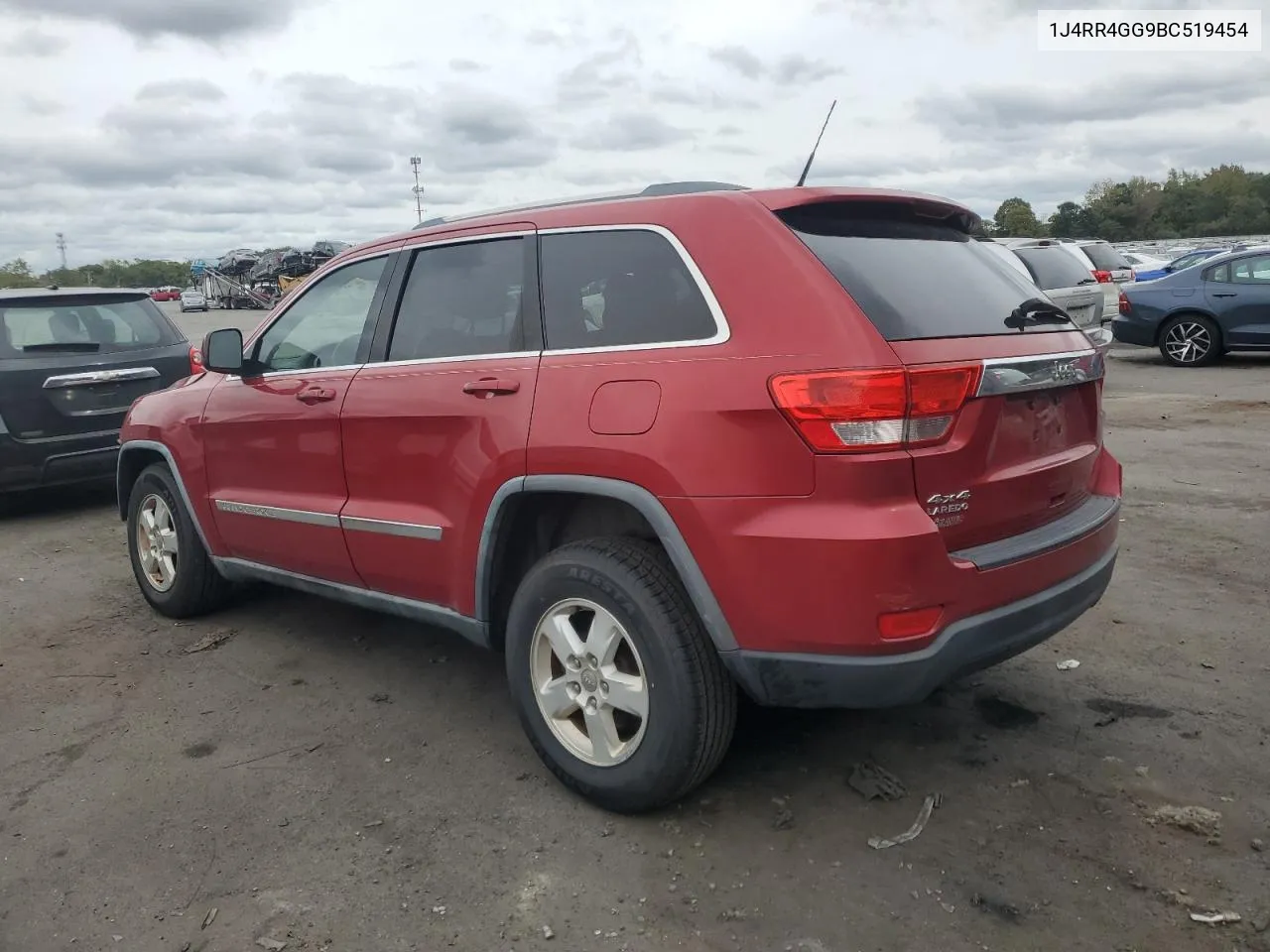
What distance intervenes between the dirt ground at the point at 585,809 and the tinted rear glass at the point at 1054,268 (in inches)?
307

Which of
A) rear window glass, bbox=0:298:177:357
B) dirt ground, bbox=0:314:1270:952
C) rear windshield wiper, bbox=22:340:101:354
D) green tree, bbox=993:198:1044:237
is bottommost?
dirt ground, bbox=0:314:1270:952

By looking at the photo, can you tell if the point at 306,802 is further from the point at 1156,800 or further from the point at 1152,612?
the point at 1152,612

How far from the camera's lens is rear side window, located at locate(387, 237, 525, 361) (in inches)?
134

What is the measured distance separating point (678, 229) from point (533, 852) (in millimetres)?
1828

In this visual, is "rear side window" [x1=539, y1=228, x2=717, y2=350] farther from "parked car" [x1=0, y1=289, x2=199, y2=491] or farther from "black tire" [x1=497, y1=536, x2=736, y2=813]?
"parked car" [x1=0, y1=289, x2=199, y2=491]

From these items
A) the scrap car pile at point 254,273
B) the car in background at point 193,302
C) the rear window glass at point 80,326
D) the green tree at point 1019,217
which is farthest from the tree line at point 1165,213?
the rear window glass at point 80,326

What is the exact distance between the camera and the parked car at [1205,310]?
12.6 meters

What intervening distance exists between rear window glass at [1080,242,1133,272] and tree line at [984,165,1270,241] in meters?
44.3

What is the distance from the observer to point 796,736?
11.5 feet

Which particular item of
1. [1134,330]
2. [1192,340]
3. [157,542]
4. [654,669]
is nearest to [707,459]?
[654,669]

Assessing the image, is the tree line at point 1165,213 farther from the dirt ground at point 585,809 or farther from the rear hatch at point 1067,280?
the dirt ground at point 585,809

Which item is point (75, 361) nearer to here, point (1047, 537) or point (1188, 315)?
point (1047, 537)

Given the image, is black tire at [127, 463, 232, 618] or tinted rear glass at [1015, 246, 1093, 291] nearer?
black tire at [127, 463, 232, 618]

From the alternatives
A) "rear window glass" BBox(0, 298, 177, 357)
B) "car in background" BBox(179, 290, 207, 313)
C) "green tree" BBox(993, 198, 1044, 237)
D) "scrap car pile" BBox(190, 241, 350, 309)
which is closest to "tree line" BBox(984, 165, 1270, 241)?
"green tree" BBox(993, 198, 1044, 237)
